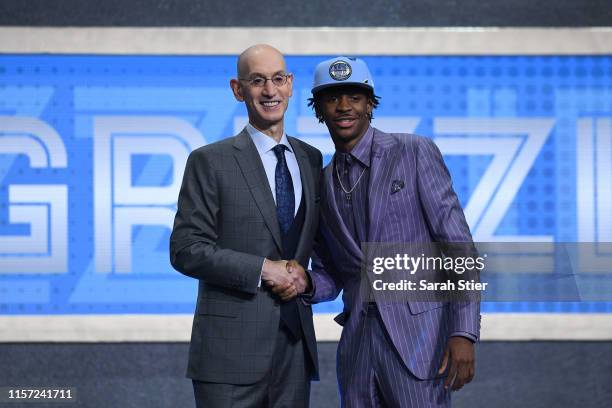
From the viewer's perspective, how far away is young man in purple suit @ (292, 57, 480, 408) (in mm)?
2670

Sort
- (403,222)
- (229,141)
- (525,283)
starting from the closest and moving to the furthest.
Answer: (403,222) < (229,141) < (525,283)

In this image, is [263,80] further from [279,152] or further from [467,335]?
[467,335]

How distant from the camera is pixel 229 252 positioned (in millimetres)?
2803

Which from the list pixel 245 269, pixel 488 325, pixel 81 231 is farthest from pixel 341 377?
pixel 81 231

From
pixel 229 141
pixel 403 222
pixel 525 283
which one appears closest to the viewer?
pixel 403 222

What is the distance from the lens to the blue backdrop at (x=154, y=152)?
5211 millimetres

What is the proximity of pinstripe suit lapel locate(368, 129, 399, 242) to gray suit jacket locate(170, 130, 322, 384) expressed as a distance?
0.27 m

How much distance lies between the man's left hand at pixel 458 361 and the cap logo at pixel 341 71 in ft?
3.12

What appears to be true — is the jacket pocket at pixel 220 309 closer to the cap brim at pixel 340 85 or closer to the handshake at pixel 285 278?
the handshake at pixel 285 278

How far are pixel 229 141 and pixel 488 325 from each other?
9.22 feet

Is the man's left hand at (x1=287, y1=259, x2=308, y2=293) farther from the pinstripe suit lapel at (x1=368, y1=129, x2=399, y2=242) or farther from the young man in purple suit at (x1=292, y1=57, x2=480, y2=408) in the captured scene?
the pinstripe suit lapel at (x1=368, y1=129, x2=399, y2=242)

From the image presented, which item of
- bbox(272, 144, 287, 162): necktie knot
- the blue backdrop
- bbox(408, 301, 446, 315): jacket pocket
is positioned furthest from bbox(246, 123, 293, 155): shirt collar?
the blue backdrop

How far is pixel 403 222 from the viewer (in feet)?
9.05

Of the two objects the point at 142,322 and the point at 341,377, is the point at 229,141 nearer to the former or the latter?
the point at 341,377
